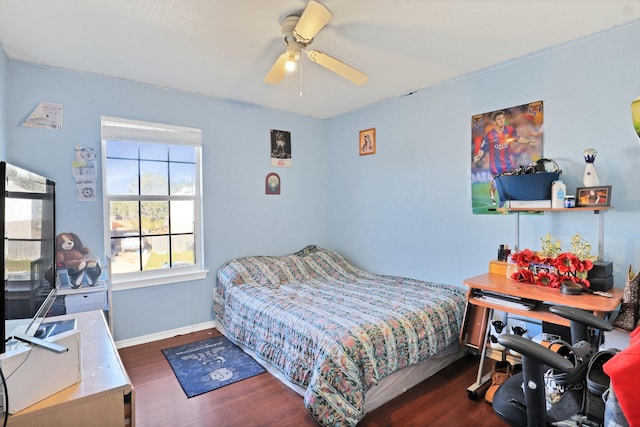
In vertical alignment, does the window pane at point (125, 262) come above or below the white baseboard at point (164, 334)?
above

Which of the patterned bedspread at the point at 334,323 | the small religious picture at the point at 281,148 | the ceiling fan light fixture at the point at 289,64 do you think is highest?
the ceiling fan light fixture at the point at 289,64

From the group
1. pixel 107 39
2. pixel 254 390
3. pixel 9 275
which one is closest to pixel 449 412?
pixel 254 390

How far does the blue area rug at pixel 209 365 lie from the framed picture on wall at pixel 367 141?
2.41m

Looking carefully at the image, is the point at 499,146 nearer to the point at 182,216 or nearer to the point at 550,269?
the point at 550,269

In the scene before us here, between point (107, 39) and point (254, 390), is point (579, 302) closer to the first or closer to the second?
point (254, 390)

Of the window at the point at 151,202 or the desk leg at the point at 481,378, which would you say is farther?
the window at the point at 151,202

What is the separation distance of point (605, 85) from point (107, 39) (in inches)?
128

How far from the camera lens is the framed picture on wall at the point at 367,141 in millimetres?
3617

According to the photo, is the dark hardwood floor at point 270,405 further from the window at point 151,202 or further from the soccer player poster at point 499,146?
the soccer player poster at point 499,146

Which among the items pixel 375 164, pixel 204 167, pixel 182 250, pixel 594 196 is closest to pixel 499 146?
pixel 594 196

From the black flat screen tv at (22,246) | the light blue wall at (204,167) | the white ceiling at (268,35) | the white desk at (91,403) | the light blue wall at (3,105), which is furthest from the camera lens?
the light blue wall at (204,167)

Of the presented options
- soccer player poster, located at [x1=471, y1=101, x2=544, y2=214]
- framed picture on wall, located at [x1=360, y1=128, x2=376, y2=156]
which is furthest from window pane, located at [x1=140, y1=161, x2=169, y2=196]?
soccer player poster, located at [x1=471, y1=101, x2=544, y2=214]

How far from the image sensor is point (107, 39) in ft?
6.99

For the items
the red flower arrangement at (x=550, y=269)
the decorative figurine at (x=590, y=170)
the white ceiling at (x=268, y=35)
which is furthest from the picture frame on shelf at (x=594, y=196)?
the white ceiling at (x=268, y=35)
